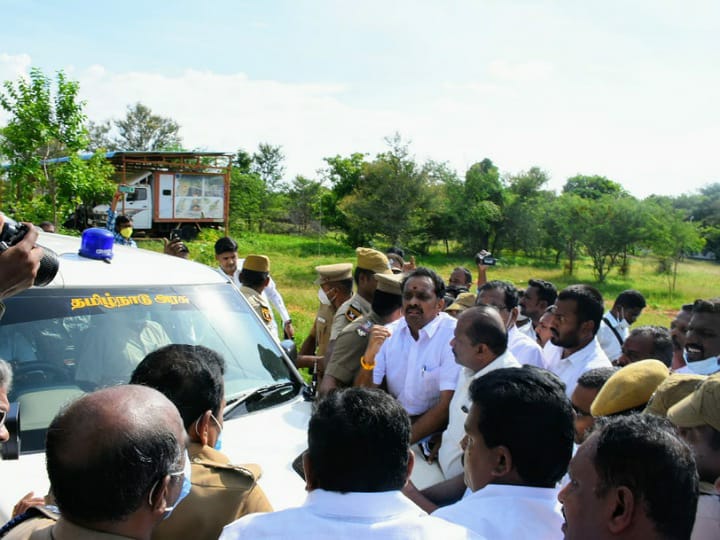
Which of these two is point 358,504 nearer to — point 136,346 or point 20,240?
point 20,240

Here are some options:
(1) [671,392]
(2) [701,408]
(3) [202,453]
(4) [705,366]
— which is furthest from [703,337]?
(3) [202,453]

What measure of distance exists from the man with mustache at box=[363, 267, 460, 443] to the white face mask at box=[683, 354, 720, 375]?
4.97 ft

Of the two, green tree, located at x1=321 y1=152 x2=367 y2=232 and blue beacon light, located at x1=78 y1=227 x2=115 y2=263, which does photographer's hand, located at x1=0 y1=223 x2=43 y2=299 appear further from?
green tree, located at x1=321 y1=152 x2=367 y2=232

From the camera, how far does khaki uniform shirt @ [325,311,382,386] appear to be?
3.93 meters

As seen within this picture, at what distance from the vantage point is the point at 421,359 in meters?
3.61

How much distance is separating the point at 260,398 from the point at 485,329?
122 cm

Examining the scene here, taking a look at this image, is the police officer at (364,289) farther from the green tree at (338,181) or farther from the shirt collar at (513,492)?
the green tree at (338,181)

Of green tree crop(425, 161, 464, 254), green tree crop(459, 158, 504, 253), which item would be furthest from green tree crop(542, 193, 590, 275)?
green tree crop(425, 161, 464, 254)

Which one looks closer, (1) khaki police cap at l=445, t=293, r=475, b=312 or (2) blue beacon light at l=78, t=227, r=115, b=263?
(2) blue beacon light at l=78, t=227, r=115, b=263

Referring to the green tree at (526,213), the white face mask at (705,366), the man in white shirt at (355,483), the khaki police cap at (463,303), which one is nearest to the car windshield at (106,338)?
the man in white shirt at (355,483)

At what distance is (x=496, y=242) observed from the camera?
35.8 m

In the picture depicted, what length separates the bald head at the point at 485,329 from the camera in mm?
3152

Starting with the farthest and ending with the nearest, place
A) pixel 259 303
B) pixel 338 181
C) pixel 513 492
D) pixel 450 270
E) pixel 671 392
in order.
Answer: pixel 338 181 < pixel 450 270 < pixel 259 303 < pixel 671 392 < pixel 513 492

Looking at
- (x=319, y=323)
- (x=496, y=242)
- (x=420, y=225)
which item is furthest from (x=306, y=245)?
(x=319, y=323)
